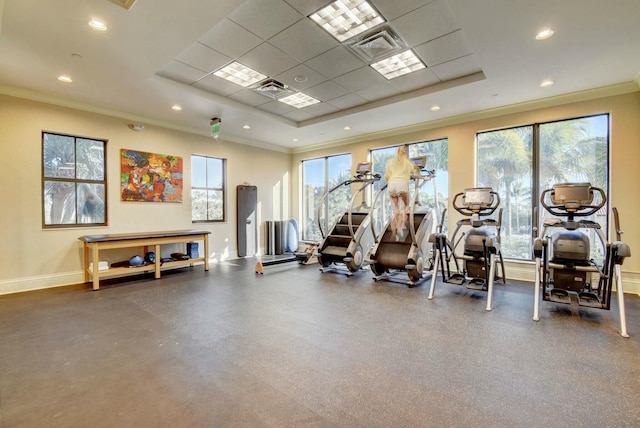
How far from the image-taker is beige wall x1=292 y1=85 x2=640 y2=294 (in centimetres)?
453

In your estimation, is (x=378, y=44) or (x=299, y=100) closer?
(x=378, y=44)

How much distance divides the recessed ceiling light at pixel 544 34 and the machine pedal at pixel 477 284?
311 cm

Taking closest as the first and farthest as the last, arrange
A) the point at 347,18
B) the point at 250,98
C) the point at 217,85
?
the point at 347,18 < the point at 217,85 < the point at 250,98

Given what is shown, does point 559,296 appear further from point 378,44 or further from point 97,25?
point 97,25

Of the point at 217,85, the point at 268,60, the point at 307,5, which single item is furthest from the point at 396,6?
the point at 217,85

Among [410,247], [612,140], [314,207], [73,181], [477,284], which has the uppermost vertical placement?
[612,140]

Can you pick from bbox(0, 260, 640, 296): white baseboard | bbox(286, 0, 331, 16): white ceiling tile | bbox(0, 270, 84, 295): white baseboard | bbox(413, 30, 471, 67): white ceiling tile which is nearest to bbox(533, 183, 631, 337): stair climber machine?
bbox(0, 260, 640, 296): white baseboard

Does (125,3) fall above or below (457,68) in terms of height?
below

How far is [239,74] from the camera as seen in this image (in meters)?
4.51

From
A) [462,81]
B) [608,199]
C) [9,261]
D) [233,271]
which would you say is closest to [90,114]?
[9,261]

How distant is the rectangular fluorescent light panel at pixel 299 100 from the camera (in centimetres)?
541

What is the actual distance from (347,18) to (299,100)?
2.49 metres

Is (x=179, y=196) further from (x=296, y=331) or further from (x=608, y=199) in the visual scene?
(x=608, y=199)

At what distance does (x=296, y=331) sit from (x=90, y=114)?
18.3 feet
